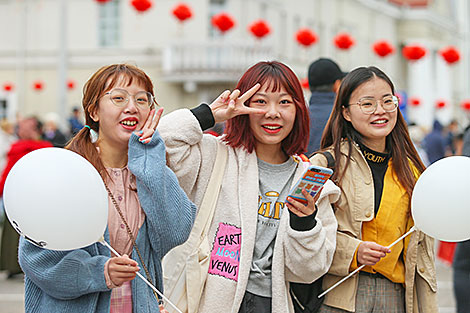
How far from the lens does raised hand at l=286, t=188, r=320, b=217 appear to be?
340cm

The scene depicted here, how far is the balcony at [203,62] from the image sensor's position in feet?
81.8

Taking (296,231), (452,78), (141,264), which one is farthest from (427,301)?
(452,78)

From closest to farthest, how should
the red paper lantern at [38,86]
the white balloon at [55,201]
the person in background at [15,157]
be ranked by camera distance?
the white balloon at [55,201] → the person in background at [15,157] → the red paper lantern at [38,86]

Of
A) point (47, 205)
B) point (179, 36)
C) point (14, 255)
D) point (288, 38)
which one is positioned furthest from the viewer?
point (288, 38)

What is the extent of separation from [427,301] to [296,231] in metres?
0.89

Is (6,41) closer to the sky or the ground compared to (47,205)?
Answer: closer to the sky

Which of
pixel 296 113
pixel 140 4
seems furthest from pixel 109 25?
pixel 296 113

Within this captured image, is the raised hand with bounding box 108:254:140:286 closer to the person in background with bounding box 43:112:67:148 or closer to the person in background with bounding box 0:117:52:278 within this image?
the person in background with bounding box 0:117:52:278

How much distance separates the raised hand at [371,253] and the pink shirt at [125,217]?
111 cm

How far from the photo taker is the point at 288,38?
3100cm

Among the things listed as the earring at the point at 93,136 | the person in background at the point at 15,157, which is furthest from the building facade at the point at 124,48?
the earring at the point at 93,136

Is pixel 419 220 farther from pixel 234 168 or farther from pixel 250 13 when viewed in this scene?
pixel 250 13

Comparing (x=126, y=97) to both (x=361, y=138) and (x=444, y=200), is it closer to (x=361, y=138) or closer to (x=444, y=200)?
(x=361, y=138)

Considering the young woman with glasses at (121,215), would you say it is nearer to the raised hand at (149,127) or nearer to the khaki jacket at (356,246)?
the raised hand at (149,127)
